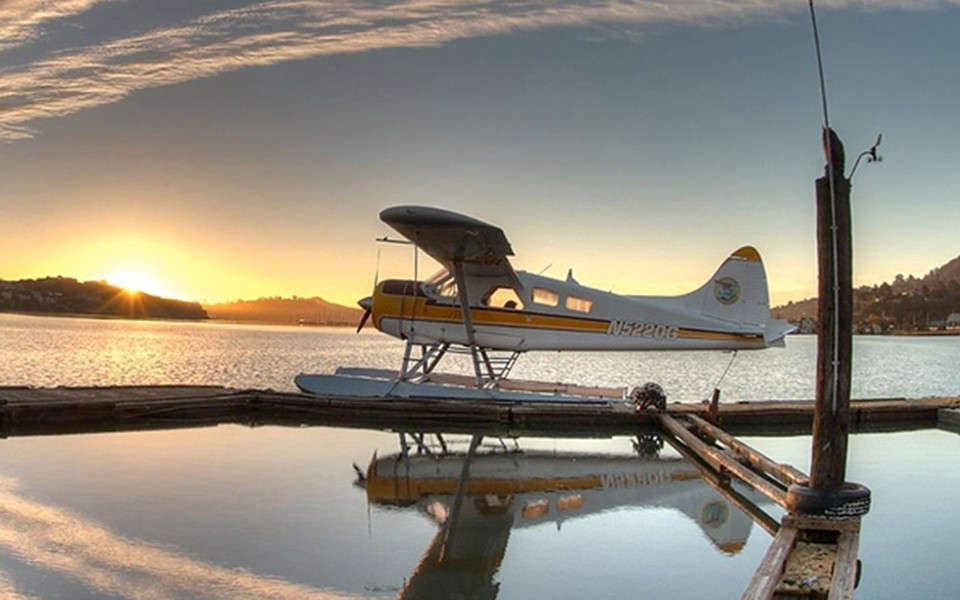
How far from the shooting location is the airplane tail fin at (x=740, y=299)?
1270 cm

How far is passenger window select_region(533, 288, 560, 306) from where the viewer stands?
12711 millimetres

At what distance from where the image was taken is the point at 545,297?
12727 millimetres

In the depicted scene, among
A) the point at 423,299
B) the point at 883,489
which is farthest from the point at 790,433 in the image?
the point at 423,299

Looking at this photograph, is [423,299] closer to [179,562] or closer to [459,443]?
[459,443]

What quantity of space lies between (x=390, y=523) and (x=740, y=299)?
27.5 feet

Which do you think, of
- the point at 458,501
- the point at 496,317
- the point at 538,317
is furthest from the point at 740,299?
the point at 458,501

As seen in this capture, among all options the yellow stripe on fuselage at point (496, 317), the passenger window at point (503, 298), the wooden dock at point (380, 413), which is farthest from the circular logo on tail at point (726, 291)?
the passenger window at point (503, 298)

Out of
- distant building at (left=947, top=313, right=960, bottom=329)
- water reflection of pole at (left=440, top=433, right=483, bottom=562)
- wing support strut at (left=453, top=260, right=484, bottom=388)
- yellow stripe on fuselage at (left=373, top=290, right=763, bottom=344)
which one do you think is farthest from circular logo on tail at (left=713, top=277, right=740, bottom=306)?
distant building at (left=947, top=313, right=960, bottom=329)

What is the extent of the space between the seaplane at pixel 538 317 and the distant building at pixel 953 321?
183181 millimetres

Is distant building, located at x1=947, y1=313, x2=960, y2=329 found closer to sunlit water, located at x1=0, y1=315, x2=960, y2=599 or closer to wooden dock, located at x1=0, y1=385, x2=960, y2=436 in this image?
wooden dock, located at x1=0, y1=385, x2=960, y2=436

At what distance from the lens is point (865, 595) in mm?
4637

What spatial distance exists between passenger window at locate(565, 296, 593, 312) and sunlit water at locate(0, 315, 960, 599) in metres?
2.87

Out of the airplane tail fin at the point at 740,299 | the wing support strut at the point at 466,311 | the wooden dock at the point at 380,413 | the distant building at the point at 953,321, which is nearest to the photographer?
the wooden dock at the point at 380,413

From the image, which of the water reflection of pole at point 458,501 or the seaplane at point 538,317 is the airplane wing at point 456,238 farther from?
the water reflection of pole at point 458,501
